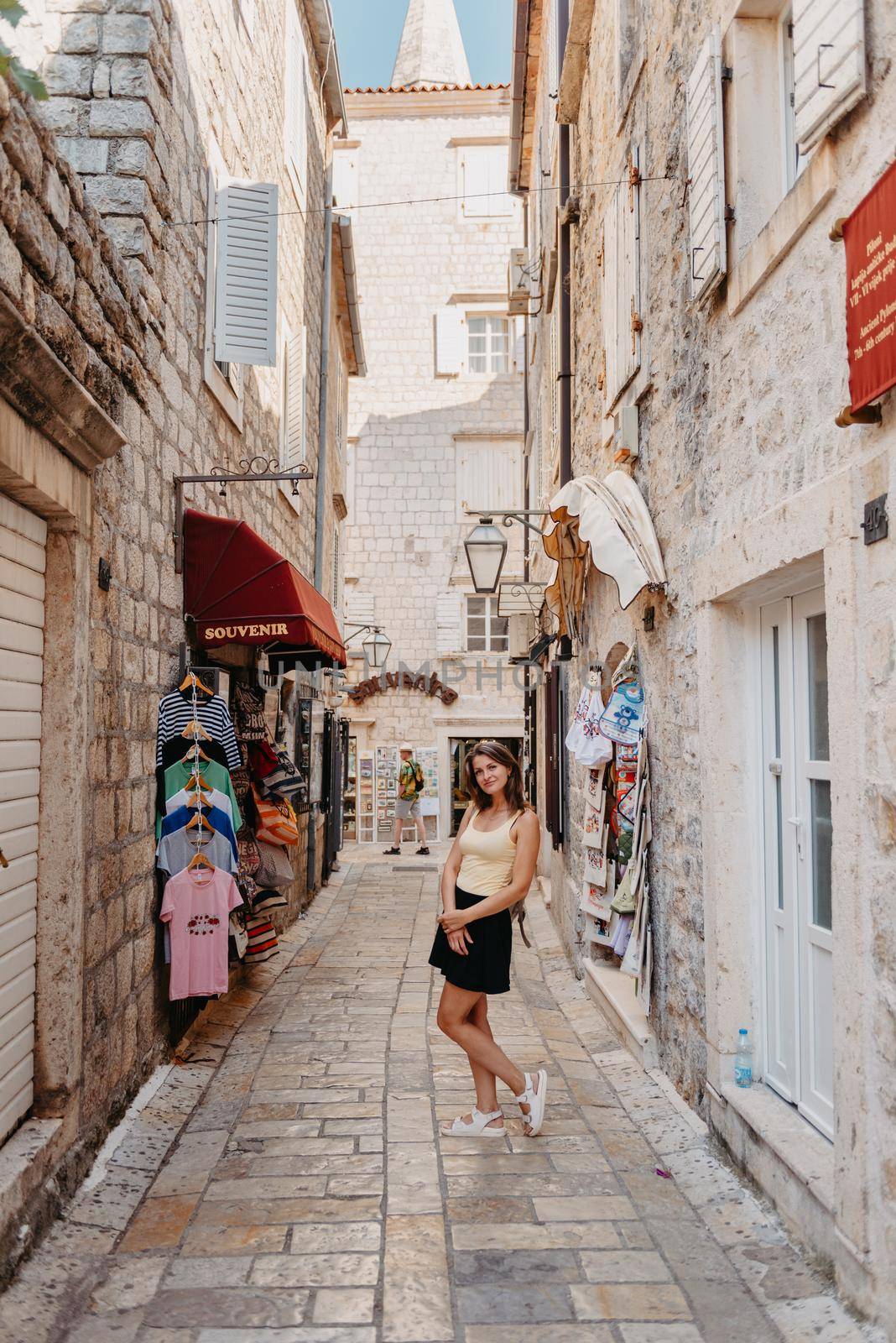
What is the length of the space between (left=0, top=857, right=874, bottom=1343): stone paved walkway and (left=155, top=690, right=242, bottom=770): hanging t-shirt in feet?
5.15

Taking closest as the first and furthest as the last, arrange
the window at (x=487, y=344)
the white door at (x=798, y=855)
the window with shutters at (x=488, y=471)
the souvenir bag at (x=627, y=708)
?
1. the white door at (x=798, y=855)
2. the souvenir bag at (x=627, y=708)
3. the window with shutters at (x=488, y=471)
4. the window at (x=487, y=344)

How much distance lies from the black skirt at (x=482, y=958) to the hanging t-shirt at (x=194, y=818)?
140 cm

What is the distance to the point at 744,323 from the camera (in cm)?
382

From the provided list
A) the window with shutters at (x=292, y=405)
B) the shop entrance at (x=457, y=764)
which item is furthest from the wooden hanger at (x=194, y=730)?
the shop entrance at (x=457, y=764)

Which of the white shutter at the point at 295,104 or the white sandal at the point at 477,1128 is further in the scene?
the white shutter at the point at 295,104

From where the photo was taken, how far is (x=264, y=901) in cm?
671

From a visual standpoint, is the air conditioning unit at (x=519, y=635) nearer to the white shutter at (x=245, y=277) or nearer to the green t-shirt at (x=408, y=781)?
the green t-shirt at (x=408, y=781)

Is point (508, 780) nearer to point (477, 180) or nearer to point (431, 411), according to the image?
point (431, 411)

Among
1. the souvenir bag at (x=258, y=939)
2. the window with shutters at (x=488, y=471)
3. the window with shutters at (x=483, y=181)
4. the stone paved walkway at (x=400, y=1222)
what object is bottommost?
the stone paved walkway at (x=400, y=1222)

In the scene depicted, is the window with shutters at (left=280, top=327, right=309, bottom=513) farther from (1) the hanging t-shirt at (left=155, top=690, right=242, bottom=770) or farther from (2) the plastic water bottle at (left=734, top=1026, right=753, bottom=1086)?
(2) the plastic water bottle at (left=734, top=1026, right=753, bottom=1086)

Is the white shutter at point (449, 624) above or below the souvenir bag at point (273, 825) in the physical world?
above

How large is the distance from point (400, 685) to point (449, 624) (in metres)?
1.45

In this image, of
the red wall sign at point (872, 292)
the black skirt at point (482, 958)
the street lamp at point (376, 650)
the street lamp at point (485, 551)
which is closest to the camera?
the red wall sign at point (872, 292)

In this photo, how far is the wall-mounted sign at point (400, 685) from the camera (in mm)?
19500
